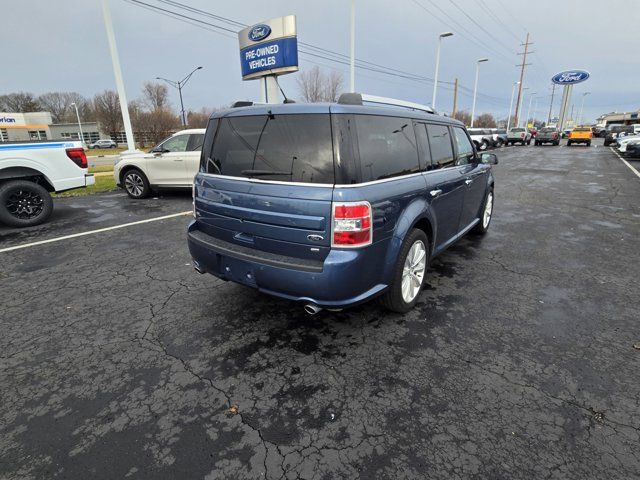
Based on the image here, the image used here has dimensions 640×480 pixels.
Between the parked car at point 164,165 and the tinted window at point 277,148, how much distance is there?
6023 millimetres

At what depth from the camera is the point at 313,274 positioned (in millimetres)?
2721

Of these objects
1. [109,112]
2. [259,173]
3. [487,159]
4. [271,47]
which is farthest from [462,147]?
[109,112]

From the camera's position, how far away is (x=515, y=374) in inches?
107

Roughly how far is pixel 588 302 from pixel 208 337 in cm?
387

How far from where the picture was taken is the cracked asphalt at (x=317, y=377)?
205 cm

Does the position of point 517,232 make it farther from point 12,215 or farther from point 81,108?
point 81,108

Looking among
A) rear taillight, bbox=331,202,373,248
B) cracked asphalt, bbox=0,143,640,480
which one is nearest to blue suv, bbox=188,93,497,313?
rear taillight, bbox=331,202,373,248

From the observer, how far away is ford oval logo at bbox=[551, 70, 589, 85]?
6644 centimetres

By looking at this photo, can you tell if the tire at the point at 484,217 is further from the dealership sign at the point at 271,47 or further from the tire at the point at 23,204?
the dealership sign at the point at 271,47

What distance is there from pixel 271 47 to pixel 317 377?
1865cm

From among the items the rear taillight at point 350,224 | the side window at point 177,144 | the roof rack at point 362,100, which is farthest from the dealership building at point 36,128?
the rear taillight at point 350,224

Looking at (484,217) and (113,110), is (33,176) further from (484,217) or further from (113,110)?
(113,110)

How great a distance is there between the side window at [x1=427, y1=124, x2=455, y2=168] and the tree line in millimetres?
41375

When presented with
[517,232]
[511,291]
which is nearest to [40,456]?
[511,291]
